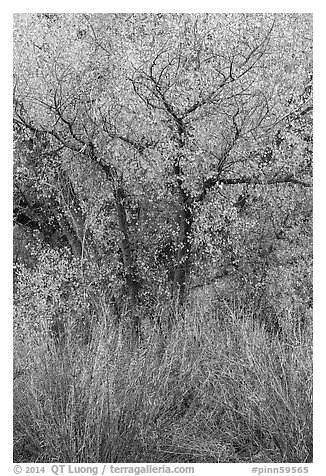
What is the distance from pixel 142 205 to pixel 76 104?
1.69 metres

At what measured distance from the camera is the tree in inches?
352

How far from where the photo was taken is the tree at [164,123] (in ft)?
29.3

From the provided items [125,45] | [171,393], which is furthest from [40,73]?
[171,393]

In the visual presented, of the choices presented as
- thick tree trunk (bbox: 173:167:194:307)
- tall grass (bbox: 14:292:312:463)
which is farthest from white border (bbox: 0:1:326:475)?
thick tree trunk (bbox: 173:167:194:307)

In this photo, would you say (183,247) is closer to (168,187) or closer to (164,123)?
(168,187)

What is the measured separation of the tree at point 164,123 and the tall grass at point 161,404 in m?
2.32

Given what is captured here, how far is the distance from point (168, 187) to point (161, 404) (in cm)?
365

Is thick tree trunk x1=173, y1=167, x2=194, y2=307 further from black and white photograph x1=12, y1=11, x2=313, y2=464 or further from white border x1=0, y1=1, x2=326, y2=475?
white border x1=0, y1=1, x2=326, y2=475

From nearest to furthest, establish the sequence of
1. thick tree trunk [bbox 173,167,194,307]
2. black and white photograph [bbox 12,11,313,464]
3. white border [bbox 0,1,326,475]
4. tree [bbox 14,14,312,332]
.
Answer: white border [bbox 0,1,326,475] → black and white photograph [bbox 12,11,313,464] → tree [bbox 14,14,312,332] → thick tree trunk [bbox 173,167,194,307]

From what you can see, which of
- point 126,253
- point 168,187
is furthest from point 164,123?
point 126,253

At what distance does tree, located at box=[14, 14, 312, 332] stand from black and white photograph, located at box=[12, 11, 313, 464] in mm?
21

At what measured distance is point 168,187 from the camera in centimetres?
946

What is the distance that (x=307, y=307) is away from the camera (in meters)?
9.59
